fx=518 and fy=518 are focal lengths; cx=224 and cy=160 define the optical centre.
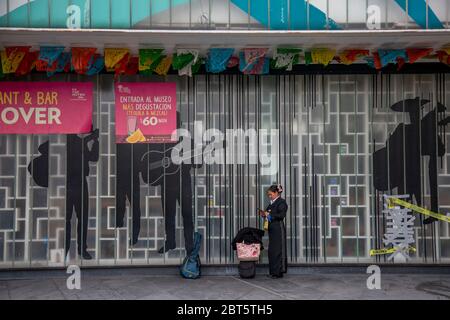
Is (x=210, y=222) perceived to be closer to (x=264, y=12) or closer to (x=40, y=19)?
(x=264, y=12)

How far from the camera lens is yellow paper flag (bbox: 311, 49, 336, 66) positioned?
412 inches

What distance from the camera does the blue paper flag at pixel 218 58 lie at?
10350mm

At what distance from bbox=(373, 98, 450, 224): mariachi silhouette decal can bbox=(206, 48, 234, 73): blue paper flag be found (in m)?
3.87

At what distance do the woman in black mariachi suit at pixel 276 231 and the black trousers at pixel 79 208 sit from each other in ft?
12.6

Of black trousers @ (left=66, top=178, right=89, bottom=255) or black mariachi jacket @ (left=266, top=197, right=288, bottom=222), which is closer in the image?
black mariachi jacket @ (left=266, top=197, right=288, bottom=222)

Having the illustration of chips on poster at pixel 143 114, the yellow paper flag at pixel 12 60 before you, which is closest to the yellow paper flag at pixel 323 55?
the illustration of chips on poster at pixel 143 114

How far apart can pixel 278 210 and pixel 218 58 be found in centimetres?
334

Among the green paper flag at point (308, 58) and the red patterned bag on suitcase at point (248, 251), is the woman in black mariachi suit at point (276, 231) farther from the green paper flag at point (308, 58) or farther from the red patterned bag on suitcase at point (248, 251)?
the green paper flag at point (308, 58)

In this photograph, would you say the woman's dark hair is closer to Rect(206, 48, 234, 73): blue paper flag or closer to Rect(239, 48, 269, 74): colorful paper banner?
Rect(239, 48, 269, 74): colorful paper banner

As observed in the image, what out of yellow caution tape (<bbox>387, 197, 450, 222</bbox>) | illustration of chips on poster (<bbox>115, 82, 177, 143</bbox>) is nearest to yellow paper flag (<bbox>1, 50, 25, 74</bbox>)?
illustration of chips on poster (<bbox>115, 82, 177, 143</bbox>)

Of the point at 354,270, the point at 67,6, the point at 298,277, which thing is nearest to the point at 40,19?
the point at 67,6

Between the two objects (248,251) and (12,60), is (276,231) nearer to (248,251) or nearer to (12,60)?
(248,251)

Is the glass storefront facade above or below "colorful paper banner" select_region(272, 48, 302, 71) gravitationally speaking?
below

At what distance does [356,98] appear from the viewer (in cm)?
1144
